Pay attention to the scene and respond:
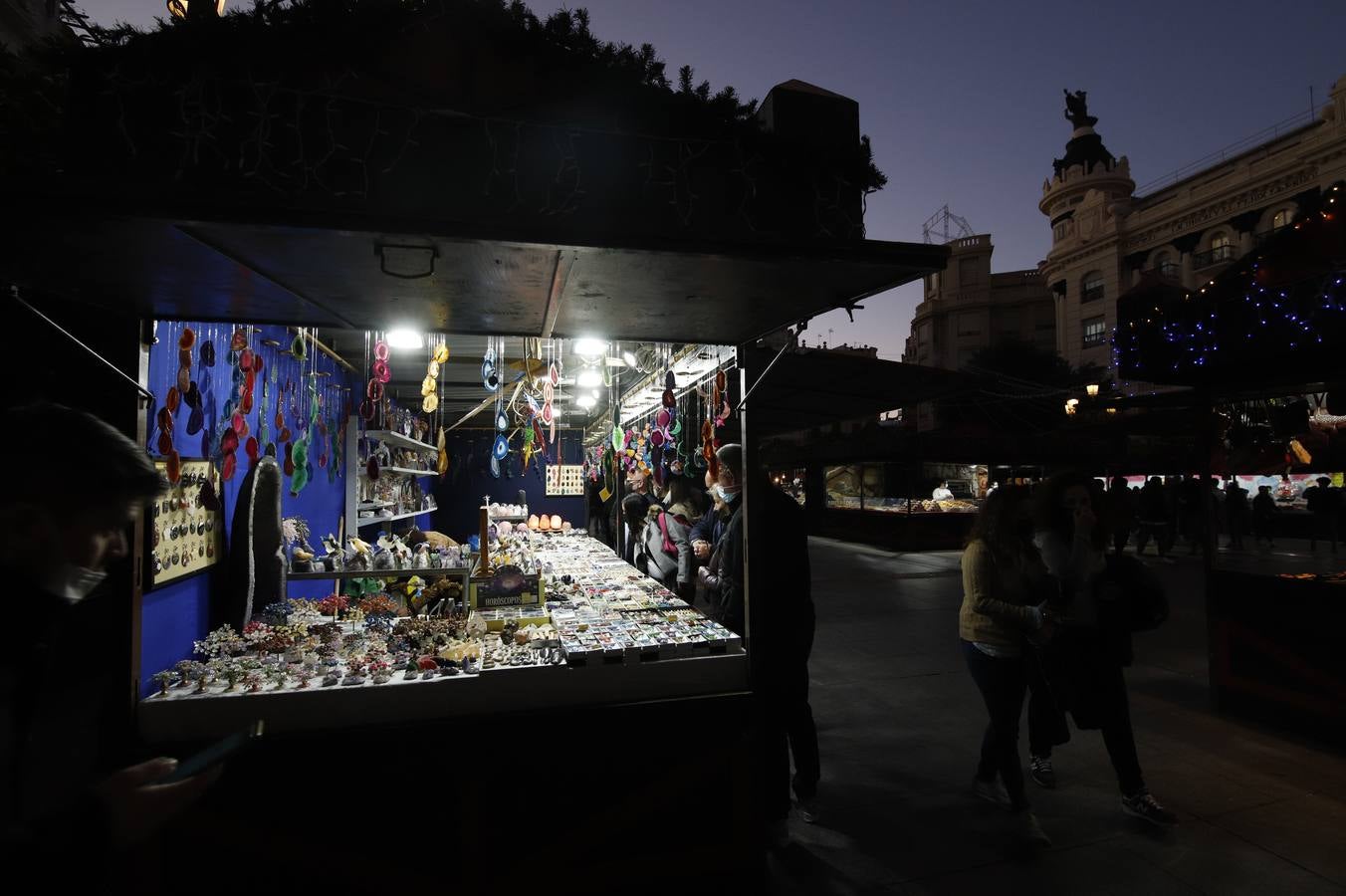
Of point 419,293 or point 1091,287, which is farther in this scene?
point 1091,287

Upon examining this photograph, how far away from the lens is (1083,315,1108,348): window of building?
98.6ft

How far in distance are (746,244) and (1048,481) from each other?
2.56 metres

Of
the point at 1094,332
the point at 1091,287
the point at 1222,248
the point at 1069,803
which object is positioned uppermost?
the point at 1091,287

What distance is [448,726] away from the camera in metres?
2.47

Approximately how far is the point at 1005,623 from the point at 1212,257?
30.9 m

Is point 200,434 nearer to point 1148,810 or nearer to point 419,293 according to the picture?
point 419,293

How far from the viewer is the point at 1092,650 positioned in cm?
323

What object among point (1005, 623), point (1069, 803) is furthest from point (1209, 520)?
point (1005, 623)

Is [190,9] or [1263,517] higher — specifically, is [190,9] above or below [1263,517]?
above

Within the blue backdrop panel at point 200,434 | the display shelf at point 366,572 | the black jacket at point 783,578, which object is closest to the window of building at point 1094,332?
the black jacket at point 783,578

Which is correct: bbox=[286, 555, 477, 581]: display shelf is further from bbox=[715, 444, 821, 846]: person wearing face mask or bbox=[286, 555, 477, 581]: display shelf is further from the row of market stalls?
bbox=[715, 444, 821, 846]: person wearing face mask

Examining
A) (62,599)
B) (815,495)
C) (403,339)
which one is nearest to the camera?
(62,599)

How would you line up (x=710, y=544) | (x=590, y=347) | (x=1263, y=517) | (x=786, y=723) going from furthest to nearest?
1. (x=1263, y=517)
2. (x=710, y=544)
3. (x=590, y=347)
4. (x=786, y=723)

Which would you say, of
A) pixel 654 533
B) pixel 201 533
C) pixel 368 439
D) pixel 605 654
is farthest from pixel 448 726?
pixel 368 439
